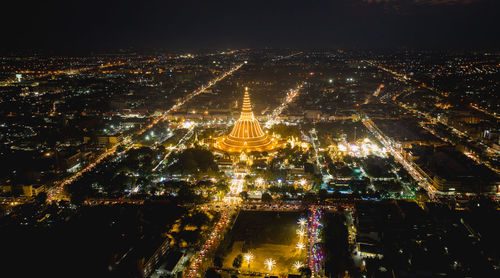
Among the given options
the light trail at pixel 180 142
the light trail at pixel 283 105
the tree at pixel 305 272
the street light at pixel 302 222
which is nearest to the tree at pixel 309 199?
the street light at pixel 302 222

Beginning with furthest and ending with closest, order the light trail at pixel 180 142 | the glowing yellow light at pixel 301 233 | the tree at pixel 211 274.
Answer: the light trail at pixel 180 142
the glowing yellow light at pixel 301 233
the tree at pixel 211 274

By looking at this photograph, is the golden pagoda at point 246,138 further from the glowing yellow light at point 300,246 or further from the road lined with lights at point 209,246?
the glowing yellow light at point 300,246

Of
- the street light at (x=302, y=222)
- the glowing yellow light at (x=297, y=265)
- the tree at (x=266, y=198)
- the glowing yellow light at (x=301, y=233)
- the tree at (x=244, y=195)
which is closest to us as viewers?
the glowing yellow light at (x=297, y=265)

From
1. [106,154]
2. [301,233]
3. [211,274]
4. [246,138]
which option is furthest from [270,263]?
[106,154]

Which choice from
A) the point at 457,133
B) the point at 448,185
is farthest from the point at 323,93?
the point at 448,185

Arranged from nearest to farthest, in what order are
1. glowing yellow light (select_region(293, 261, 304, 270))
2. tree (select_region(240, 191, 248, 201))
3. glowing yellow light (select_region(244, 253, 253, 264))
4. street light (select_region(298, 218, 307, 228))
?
glowing yellow light (select_region(293, 261, 304, 270))
glowing yellow light (select_region(244, 253, 253, 264))
street light (select_region(298, 218, 307, 228))
tree (select_region(240, 191, 248, 201))

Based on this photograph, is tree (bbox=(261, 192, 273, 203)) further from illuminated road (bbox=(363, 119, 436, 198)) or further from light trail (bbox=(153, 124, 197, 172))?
illuminated road (bbox=(363, 119, 436, 198))

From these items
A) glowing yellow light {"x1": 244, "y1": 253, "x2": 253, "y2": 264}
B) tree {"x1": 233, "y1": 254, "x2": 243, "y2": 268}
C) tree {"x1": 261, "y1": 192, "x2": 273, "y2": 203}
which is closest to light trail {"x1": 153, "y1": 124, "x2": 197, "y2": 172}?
tree {"x1": 261, "y1": 192, "x2": 273, "y2": 203}
